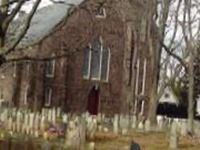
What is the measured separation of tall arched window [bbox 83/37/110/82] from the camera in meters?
63.8

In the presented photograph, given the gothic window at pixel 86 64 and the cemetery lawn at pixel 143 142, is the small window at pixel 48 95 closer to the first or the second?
the gothic window at pixel 86 64

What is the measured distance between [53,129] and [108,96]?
33538mm

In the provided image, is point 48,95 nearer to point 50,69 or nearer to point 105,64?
point 50,69

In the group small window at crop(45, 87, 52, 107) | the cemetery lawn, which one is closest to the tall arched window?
small window at crop(45, 87, 52, 107)

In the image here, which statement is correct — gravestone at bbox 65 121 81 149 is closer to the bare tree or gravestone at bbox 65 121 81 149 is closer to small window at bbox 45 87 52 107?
the bare tree

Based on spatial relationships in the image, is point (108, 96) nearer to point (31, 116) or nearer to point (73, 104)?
point (73, 104)

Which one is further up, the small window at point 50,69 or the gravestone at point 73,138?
the small window at point 50,69

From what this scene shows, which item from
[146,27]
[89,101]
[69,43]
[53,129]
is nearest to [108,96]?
[89,101]

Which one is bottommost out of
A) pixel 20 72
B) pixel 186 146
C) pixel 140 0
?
pixel 186 146

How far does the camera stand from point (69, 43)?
62188 mm

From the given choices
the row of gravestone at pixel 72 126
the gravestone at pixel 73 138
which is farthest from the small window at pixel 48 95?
the gravestone at pixel 73 138

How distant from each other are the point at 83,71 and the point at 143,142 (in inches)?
1284

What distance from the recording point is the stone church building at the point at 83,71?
61281mm

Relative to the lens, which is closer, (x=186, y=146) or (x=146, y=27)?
(x=186, y=146)
